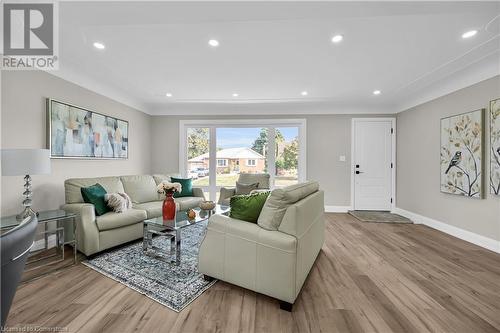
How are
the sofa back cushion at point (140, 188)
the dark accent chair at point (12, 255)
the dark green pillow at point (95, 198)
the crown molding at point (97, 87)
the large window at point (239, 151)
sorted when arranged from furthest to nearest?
the large window at point (239, 151), the sofa back cushion at point (140, 188), the crown molding at point (97, 87), the dark green pillow at point (95, 198), the dark accent chair at point (12, 255)

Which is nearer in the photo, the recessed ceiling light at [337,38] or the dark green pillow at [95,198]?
the recessed ceiling light at [337,38]

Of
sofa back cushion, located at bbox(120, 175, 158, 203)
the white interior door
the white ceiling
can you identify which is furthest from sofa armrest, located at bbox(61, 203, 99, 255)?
the white interior door

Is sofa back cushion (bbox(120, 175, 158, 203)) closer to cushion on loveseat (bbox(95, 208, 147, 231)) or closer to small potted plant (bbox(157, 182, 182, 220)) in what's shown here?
cushion on loveseat (bbox(95, 208, 147, 231))

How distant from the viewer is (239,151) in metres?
5.27

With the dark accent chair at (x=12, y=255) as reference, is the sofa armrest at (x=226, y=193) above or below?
below

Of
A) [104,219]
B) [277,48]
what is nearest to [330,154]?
[277,48]

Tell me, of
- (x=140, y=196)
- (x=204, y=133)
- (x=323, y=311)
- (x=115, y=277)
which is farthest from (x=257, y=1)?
(x=204, y=133)

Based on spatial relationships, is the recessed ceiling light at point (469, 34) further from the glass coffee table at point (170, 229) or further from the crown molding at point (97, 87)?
the crown molding at point (97, 87)

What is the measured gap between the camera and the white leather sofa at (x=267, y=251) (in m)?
1.63

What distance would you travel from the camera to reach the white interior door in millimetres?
4914

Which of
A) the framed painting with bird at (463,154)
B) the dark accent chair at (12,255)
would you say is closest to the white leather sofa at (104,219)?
the dark accent chair at (12,255)

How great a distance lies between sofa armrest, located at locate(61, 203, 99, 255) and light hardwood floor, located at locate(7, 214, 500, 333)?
0.79 ft

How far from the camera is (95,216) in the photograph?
2.63 m
